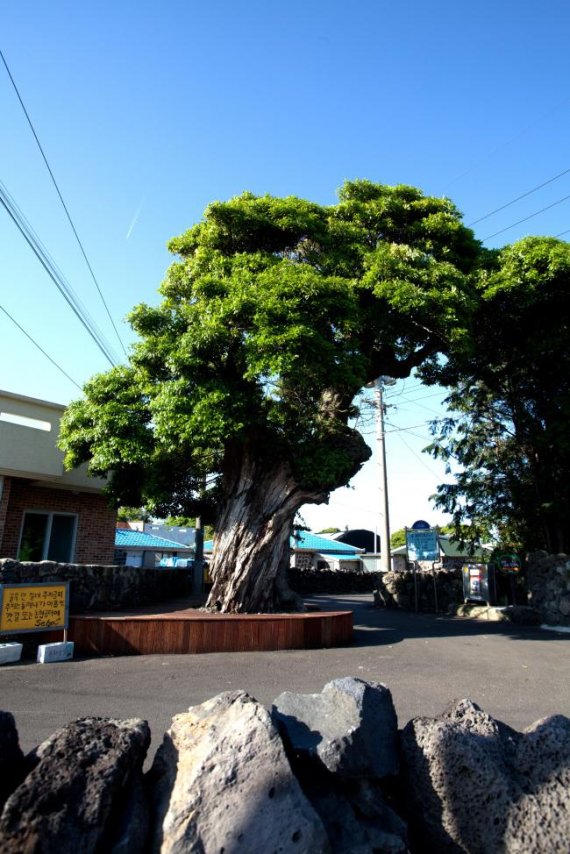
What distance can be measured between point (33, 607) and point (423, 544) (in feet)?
44.6

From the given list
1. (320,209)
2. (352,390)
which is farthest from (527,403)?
(320,209)

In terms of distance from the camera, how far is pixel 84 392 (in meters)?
12.8

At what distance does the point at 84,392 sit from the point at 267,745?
37.2ft

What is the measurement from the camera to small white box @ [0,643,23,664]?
8.50m

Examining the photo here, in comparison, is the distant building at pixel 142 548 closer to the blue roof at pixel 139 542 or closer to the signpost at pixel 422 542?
the blue roof at pixel 139 542

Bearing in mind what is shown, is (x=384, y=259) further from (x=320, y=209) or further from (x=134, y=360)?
(x=134, y=360)

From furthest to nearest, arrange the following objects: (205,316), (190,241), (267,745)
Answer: (190,241), (205,316), (267,745)

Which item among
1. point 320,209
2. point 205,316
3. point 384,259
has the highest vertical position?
point 320,209

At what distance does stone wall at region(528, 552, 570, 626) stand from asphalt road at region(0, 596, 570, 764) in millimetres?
3164

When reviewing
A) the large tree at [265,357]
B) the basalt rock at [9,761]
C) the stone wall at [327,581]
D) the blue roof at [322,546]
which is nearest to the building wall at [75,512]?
the large tree at [265,357]

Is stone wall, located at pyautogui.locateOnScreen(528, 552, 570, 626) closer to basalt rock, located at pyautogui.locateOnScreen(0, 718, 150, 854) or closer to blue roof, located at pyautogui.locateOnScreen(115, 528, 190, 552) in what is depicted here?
basalt rock, located at pyautogui.locateOnScreen(0, 718, 150, 854)

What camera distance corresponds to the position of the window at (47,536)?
574 inches

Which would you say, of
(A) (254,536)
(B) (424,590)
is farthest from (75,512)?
(B) (424,590)

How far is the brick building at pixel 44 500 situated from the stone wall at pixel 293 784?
A: 11.7 meters
